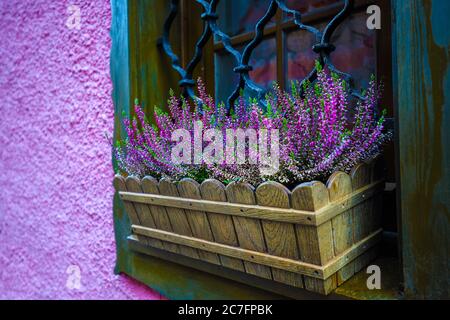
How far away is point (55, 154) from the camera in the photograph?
1.97m

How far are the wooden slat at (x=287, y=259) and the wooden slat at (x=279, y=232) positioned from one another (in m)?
0.02

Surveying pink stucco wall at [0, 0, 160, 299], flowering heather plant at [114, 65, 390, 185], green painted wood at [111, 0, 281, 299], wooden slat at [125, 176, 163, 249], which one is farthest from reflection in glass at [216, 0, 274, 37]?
wooden slat at [125, 176, 163, 249]

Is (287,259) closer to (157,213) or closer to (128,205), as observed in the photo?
(157,213)

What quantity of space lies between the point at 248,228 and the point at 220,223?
0.10 meters

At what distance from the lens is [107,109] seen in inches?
64.9

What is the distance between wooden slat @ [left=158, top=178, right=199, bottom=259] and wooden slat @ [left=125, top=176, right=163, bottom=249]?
4.9 inches

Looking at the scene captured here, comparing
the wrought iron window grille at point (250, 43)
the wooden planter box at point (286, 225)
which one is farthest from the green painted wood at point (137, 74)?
the wooden planter box at point (286, 225)

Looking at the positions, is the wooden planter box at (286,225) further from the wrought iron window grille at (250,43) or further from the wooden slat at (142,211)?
the wrought iron window grille at (250,43)

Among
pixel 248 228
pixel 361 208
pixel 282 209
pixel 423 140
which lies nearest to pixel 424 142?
pixel 423 140

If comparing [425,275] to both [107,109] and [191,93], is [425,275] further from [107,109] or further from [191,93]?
[107,109]

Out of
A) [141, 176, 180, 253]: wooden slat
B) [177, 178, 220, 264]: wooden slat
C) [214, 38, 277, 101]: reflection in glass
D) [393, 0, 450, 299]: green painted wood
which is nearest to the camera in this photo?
[393, 0, 450, 299]: green painted wood

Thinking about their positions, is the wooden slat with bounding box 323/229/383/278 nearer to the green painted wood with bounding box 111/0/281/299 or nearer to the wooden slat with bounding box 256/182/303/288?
the wooden slat with bounding box 256/182/303/288

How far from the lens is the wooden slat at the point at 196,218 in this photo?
101cm

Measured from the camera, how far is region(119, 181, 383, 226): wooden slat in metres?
0.76
